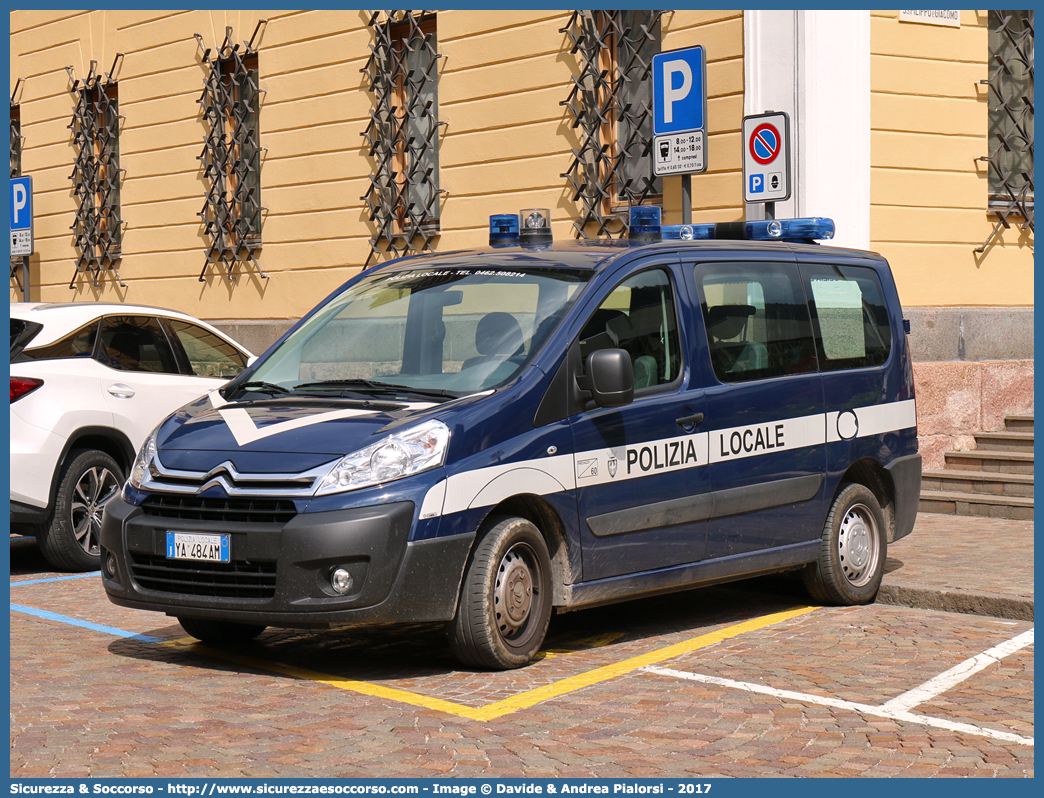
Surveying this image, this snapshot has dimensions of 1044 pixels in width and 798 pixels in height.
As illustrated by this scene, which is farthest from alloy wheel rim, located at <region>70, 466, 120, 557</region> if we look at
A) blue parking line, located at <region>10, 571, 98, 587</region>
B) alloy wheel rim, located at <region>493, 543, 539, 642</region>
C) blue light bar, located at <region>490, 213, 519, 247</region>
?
alloy wheel rim, located at <region>493, 543, 539, 642</region>

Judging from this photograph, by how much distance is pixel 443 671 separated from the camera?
6082 millimetres

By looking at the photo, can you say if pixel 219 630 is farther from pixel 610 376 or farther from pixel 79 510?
pixel 79 510

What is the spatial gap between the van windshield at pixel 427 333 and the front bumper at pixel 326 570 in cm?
76

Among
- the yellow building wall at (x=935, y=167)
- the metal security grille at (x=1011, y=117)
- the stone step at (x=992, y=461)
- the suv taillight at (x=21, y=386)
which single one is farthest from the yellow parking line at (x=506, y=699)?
the metal security grille at (x=1011, y=117)

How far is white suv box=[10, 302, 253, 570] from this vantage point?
29.0 ft

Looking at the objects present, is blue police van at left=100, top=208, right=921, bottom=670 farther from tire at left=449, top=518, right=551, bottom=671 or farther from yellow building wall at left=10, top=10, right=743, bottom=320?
yellow building wall at left=10, top=10, right=743, bottom=320

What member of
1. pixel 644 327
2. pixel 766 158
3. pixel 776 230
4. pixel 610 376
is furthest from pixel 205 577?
pixel 766 158

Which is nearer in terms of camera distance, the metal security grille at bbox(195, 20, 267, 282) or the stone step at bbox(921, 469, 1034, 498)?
the stone step at bbox(921, 469, 1034, 498)

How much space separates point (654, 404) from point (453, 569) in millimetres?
1427

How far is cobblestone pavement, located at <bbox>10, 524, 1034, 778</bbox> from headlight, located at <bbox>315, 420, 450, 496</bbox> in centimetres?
85

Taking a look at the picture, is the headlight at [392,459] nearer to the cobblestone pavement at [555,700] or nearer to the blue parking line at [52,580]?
the cobblestone pavement at [555,700]

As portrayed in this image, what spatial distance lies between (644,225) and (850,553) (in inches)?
84.0

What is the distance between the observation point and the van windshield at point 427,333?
20.7 ft

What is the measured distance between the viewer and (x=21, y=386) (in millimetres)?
Answer: 8859
